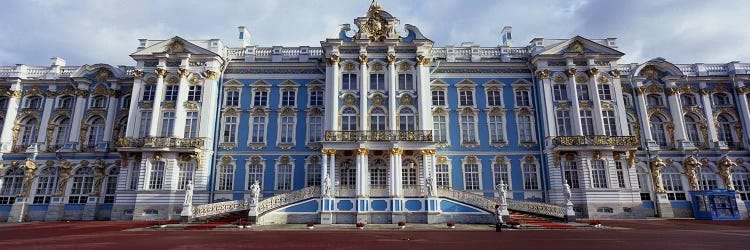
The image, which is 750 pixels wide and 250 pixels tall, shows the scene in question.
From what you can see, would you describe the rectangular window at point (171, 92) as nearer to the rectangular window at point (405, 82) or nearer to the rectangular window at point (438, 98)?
the rectangular window at point (405, 82)

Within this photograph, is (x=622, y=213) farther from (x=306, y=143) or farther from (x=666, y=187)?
(x=306, y=143)

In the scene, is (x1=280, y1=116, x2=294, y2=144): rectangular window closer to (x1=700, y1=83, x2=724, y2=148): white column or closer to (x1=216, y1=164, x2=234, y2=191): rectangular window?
(x1=216, y1=164, x2=234, y2=191): rectangular window

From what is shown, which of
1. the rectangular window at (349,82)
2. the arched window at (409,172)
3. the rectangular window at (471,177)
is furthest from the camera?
the rectangular window at (349,82)

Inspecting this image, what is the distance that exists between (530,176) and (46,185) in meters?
35.9

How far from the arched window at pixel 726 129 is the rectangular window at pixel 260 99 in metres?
35.4

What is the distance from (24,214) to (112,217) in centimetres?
791

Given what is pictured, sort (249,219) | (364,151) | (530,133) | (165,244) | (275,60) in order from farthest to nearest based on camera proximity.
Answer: (275,60) → (530,133) → (364,151) → (249,219) → (165,244)

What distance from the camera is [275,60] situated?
102 feet

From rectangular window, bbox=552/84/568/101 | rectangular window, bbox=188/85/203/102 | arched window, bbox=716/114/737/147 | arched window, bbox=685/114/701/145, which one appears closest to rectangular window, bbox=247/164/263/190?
rectangular window, bbox=188/85/203/102

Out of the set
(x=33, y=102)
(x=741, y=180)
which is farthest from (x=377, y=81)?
(x=741, y=180)

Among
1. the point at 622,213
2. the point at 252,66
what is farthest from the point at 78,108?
the point at 622,213

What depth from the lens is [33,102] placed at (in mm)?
31703

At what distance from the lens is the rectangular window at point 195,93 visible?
2902cm

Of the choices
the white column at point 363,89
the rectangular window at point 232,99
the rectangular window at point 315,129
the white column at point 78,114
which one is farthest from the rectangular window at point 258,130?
the white column at point 78,114
